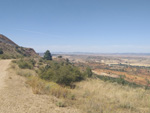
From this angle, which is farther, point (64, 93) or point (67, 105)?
point (64, 93)

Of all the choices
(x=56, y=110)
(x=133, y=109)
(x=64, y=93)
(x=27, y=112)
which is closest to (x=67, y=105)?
(x=56, y=110)

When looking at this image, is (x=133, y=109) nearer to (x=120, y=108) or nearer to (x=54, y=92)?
(x=120, y=108)

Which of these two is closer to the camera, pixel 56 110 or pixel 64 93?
pixel 56 110

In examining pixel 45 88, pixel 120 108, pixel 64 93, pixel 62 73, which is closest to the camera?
pixel 120 108

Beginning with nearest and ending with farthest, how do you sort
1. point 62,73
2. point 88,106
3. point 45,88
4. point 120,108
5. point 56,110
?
point 56,110, point 88,106, point 120,108, point 45,88, point 62,73

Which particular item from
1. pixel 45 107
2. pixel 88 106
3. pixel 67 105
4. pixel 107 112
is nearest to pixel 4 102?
pixel 45 107

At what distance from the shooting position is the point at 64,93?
6098mm

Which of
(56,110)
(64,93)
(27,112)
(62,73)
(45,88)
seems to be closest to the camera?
(27,112)

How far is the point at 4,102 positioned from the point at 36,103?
1217 millimetres

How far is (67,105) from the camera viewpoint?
4930 millimetres

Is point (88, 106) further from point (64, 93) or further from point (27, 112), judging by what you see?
point (27, 112)

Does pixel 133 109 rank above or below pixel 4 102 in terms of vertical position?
below

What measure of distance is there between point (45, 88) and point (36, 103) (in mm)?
1869

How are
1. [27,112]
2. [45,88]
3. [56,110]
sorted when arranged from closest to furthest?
[27,112] < [56,110] < [45,88]
